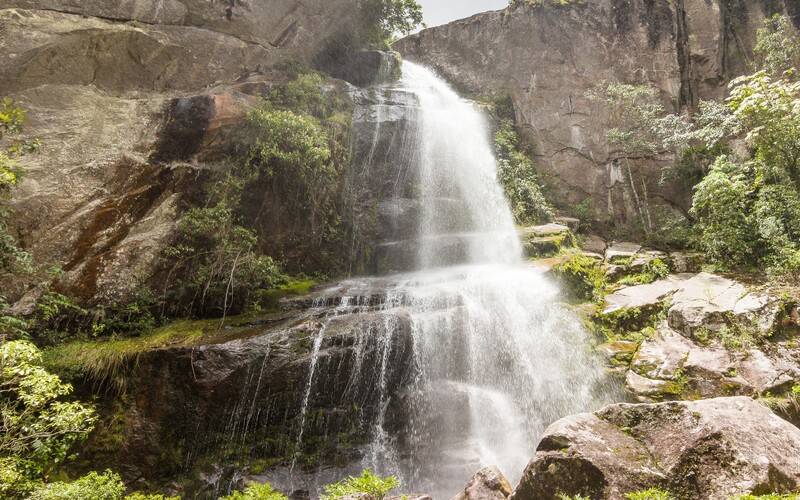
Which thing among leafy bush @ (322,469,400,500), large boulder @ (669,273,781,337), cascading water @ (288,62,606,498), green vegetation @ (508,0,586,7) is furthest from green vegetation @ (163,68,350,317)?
green vegetation @ (508,0,586,7)

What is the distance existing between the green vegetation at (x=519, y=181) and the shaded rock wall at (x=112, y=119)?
32.4 ft

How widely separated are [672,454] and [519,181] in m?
13.0

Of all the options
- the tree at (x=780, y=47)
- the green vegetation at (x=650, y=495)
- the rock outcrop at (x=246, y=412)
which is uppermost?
the tree at (x=780, y=47)

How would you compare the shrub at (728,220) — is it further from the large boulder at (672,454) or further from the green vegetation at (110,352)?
the green vegetation at (110,352)

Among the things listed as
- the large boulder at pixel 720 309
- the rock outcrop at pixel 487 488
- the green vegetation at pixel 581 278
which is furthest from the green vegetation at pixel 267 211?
the large boulder at pixel 720 309

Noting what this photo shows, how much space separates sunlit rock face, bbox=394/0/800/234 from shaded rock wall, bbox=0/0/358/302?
1265 cm

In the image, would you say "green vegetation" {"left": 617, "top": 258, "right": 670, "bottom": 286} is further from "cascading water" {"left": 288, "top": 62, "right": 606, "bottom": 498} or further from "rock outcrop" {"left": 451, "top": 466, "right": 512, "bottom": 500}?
"rock outcrop" {"left": 451, "top": 466, "right": 512, "bottom": 500}

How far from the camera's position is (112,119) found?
11539mm

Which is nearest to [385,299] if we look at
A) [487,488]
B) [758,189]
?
[487,488]

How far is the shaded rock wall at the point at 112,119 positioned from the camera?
1000cm

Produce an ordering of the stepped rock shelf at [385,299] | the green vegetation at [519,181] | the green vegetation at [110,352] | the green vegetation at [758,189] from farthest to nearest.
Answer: the green vegetation at [519,181] < the green vegetation at [758,189] < the green vegetation at [110,352] < the stepped rock shelf at [385,299]

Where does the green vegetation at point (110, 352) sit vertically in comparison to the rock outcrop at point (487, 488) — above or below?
above

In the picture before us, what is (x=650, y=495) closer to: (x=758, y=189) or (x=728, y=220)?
(x=728, y=220)

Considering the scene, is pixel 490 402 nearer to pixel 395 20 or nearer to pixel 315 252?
pixel 315 252
